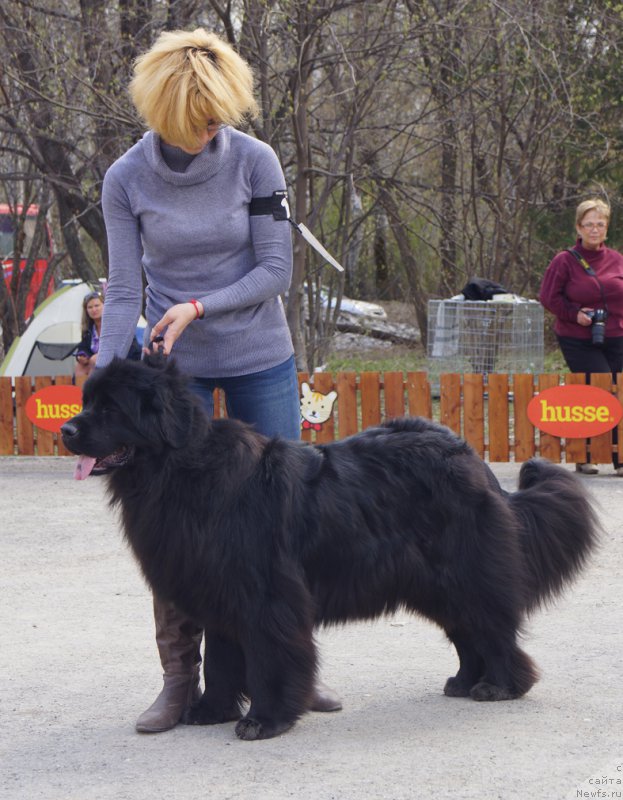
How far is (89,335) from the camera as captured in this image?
423 inches

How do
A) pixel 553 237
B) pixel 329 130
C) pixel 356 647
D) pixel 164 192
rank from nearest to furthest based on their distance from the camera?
pixel 164 192, pixel 356 647, pixel 329 130, pixel 553 237

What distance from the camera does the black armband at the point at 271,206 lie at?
12.3 feet

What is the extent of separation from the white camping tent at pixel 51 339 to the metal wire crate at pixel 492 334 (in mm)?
4186

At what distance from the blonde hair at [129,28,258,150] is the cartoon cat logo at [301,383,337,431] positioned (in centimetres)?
611

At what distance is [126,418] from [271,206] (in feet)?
2.92

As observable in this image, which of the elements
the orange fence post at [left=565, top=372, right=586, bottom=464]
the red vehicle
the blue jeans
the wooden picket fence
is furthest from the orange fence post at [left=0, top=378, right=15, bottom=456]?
the blue jeans

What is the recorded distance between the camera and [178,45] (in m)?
3.57

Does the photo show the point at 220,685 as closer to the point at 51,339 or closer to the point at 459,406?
the point at 459,406

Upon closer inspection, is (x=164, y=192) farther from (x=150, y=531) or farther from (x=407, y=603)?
(x=407, y=603)

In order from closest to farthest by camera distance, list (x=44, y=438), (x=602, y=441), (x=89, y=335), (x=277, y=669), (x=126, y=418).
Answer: (x=126, y=418), (x=277, y=669), (x=602, y=441), (x=44, y=438), (x=89, y=335)

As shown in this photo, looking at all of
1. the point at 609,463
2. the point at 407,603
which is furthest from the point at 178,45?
the point at 609,463

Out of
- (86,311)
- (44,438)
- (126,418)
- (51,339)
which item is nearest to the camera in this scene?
(126,418)

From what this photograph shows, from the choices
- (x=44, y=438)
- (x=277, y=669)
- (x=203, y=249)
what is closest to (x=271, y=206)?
(x=203, y=249)

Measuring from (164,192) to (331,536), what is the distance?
4.09 ft
